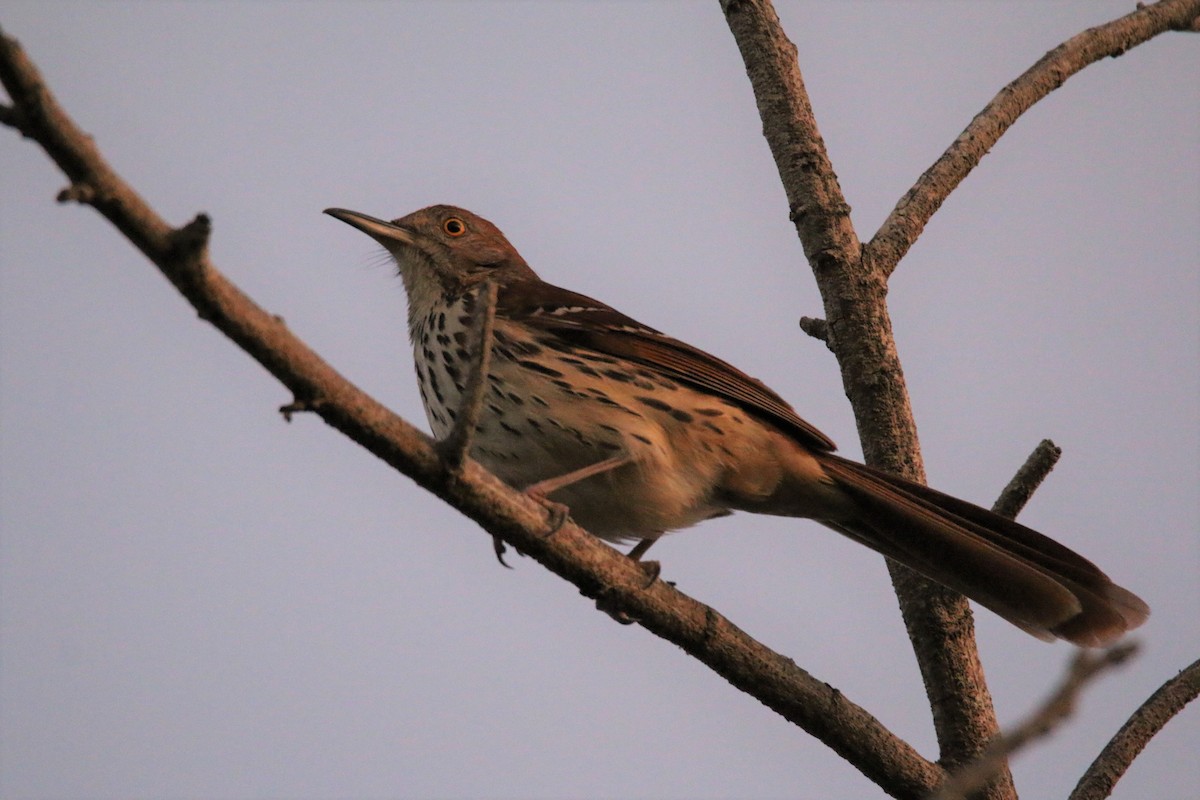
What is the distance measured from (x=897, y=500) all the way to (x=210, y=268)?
109 inches

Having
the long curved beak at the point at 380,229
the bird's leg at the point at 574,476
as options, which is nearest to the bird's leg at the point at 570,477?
the bird's leg at the point at 574,476

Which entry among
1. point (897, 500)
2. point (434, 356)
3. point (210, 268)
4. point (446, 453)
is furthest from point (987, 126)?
point (210, 268)

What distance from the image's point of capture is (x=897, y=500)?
454cm

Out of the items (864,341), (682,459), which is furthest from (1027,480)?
(682,459)

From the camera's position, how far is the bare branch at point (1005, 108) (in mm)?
4723

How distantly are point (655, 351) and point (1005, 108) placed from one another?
65.4 inches

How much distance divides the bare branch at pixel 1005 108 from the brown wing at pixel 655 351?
67 centimetres

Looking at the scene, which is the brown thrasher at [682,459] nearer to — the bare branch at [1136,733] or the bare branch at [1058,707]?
the bare branch at [1136,733]

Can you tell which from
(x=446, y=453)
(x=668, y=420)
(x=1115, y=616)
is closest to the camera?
(x=446, y=453)

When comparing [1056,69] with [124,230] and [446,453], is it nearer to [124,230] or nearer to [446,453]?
[446,453]

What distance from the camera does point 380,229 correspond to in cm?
573

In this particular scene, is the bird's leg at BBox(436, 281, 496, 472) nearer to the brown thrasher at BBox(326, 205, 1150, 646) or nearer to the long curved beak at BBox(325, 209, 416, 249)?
the brown thrasher at BBox(326, 205, 1150, 646)

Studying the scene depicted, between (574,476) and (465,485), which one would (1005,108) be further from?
(465,485)

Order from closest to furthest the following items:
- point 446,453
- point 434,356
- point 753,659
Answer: point 446,453 → point 753,659 → point 434,356
